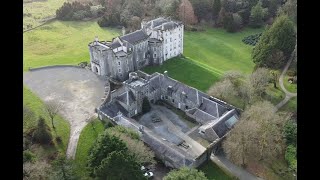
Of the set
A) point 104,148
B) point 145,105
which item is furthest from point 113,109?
point 104,148

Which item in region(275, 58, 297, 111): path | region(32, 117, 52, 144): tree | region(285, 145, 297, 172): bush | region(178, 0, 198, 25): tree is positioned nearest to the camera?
region(285, 145, 297, 172): bush

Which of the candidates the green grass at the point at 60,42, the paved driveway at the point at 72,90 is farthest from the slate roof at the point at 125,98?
the green grass at the point at 60,42

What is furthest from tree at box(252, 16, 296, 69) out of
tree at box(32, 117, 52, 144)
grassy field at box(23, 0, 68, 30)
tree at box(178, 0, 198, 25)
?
grassy field at box(23, 0, 68, 30)

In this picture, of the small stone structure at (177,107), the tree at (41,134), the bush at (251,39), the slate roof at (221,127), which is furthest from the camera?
the bush at (251,39)

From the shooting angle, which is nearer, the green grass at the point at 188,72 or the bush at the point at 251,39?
the green grass at the point at 188,72

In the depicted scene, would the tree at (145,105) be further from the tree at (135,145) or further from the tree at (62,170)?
the tree at (62,170)

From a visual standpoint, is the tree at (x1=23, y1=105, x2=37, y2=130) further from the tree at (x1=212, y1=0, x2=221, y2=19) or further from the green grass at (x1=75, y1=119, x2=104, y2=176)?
the tree at (x1=212, y1=0, x2=221, y2=19)
